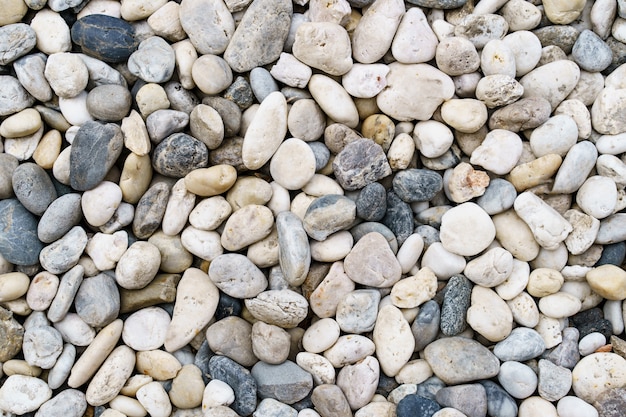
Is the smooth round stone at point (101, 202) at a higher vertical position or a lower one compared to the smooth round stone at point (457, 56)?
lower

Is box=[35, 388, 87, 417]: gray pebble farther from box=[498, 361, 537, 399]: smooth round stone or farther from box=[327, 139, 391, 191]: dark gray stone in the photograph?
box=[498, 361, 537, 399]: smooth round stone

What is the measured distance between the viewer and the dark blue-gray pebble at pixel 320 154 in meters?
1.16

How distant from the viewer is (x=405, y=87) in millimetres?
1139

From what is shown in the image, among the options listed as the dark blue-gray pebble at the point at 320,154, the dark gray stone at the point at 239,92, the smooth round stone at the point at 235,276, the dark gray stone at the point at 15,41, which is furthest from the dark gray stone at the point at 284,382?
the dark gray stone at the point at 15,41

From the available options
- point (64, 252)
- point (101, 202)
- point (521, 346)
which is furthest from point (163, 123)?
point (521, 346)

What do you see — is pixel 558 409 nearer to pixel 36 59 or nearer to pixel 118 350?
pixel 118 350

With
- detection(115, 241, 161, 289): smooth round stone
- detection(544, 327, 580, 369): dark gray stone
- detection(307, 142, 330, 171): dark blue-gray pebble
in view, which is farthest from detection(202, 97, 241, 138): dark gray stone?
detection(544, 327, 580, 369): dark gray stone

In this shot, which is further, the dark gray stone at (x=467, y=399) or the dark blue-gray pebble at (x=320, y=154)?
the dark blue-gray pebble at (x=320, y=154)

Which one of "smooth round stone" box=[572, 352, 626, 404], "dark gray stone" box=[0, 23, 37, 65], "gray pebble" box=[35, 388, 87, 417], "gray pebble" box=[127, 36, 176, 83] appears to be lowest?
"gray pebble" box=[35, 388, 87, 417]

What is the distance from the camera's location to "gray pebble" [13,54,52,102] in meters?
1.12

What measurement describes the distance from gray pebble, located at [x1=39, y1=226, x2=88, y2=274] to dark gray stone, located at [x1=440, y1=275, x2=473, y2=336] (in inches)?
24.9

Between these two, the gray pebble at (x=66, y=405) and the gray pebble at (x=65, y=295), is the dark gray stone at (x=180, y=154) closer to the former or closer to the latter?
the gray pebble at (x=65, y=295)

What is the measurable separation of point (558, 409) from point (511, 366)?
10 centimetres

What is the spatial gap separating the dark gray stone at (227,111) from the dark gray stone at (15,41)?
32 centimetres
